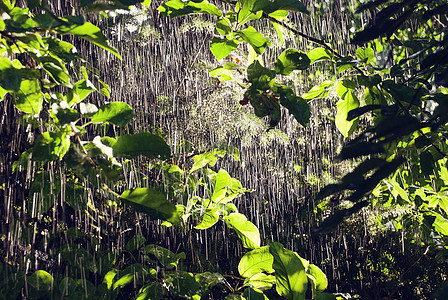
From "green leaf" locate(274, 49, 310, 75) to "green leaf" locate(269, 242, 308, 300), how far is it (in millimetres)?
463

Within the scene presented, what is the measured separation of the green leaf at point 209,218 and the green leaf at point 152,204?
19.1 inches

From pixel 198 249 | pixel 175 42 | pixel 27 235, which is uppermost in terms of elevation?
pixel 175 42

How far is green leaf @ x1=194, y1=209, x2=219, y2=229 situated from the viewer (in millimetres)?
1289

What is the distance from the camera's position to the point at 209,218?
51.2 inches

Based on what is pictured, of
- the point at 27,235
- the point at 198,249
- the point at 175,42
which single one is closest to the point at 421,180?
the point at 27,235

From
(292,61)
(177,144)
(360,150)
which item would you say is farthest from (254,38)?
(177,144)

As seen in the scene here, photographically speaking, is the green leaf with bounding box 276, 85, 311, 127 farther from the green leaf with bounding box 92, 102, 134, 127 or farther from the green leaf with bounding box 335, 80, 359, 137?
the green leaf with bounding box 92, 102, 134, 127

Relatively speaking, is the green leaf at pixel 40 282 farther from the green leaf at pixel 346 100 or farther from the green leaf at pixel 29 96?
the green leaf at pixel 346 100

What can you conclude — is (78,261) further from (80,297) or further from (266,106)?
(266,106)

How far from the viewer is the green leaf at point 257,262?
1244 mm

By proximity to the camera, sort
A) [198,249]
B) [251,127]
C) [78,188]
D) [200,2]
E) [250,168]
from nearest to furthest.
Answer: [200,2]
[78,188]
[251,127]
[198,249]
[250,168]

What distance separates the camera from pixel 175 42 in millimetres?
2465

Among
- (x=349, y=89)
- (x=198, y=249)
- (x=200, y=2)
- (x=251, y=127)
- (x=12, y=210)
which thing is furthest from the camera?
(x=198, y=249)

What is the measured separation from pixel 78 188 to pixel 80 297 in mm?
302
